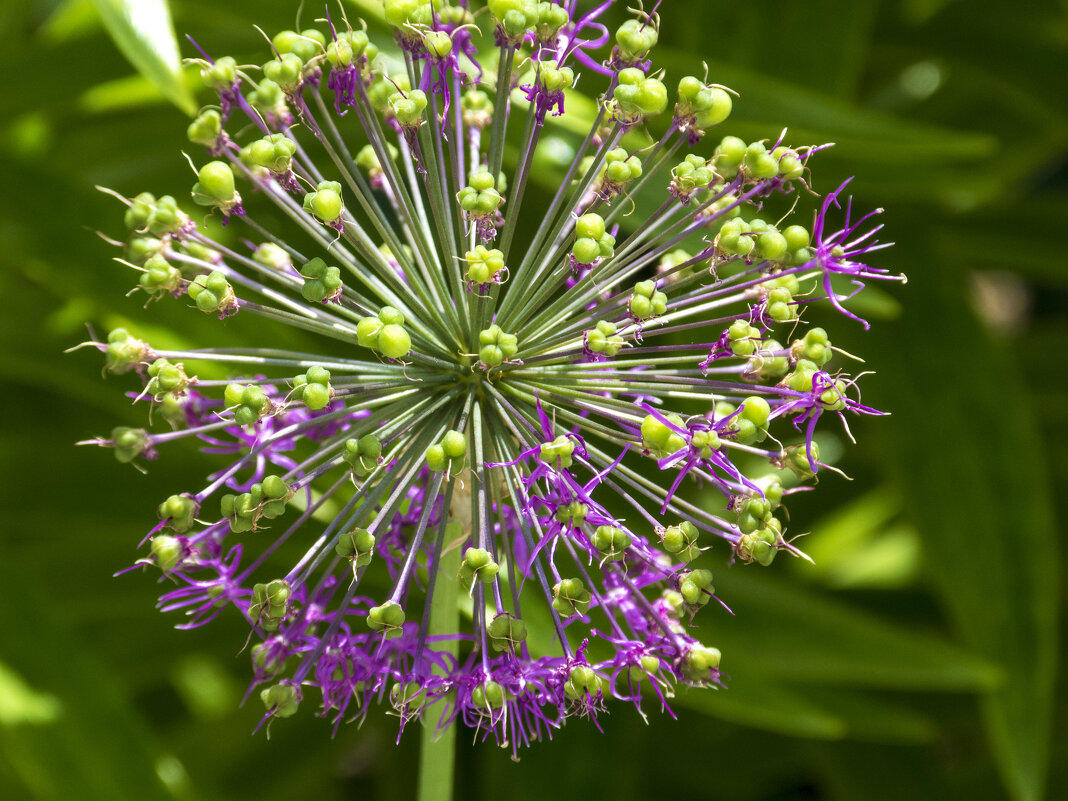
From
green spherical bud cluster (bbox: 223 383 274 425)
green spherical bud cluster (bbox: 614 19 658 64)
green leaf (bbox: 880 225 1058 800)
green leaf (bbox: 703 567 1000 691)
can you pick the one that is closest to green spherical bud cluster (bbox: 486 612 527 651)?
green spherical bud cluster (bbox: 223 383 274 425)

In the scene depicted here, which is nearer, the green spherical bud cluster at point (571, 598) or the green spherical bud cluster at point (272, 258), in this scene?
the green spherical bud cluster at point (571, 598)

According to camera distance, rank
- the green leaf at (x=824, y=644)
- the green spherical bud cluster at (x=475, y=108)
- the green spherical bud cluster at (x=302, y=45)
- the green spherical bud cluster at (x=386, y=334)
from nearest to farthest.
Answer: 1. the green spherical bud cluster at (x=386, y=334)
2. the green spherical bud cluster at (x=302, y=45)
3. the green spherical bud cluster at (x=475, y=108)
4. the green leaf at (x=824, y=644)

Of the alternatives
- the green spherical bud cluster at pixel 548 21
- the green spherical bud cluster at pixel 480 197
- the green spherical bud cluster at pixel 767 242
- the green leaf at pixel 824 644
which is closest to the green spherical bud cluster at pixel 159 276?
the green spherical bud cluster at pixel 480 197

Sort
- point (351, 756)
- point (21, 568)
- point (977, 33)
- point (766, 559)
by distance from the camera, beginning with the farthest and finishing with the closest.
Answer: point (351, 756), point (977, 33), point (21, 568), point (766, 559)

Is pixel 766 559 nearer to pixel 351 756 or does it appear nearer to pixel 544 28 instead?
pixel 544 28

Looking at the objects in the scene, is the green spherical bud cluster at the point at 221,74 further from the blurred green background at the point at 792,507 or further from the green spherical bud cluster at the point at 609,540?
the green spherical bud cluster at the point at 609,540

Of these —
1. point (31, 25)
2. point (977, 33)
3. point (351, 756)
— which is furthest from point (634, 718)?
point (31, 25)
